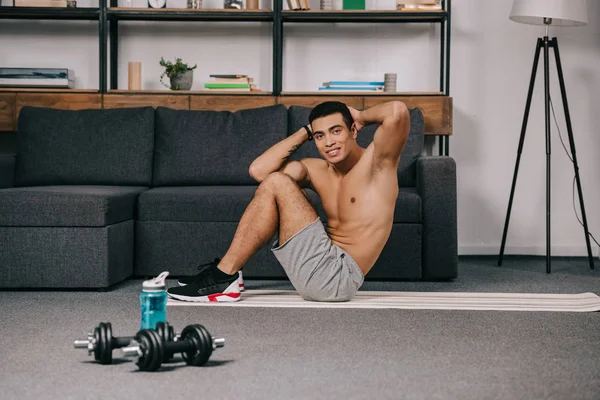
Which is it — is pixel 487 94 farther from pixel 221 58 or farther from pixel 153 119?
pixel 153 119

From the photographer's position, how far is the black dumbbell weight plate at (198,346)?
2258mm

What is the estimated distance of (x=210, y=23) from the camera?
5312 millimetres

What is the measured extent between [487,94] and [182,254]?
223 centimetres

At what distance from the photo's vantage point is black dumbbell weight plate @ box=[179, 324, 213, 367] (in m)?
2.26

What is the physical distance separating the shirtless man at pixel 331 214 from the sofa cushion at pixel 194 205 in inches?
23.5

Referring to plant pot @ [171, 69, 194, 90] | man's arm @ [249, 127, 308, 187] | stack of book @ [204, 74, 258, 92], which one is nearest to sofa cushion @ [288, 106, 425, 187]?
stack of book @ [204, 74, 258, 92]

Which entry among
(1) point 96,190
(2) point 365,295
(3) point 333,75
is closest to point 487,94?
(3) point 333,75

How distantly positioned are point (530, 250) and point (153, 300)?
3.37m

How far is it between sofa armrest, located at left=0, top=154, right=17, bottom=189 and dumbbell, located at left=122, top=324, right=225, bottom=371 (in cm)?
254

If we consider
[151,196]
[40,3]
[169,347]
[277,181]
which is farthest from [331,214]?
[40,3]

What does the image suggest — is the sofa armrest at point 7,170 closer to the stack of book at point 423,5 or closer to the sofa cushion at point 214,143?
the sofa cushion at point 214,143

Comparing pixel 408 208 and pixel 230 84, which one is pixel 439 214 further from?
pixel 230 84

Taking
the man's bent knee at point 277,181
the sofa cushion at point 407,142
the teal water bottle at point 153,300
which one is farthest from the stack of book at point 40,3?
the teal water bottle at point 153,300

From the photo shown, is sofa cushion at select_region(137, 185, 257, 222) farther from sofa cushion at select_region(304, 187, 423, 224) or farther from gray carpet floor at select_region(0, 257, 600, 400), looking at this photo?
gray carpet floor at select_region(0, 257, 600, 400)
